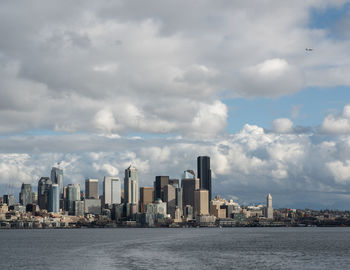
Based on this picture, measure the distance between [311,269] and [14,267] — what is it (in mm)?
69355

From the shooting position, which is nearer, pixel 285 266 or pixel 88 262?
pixel 285 266

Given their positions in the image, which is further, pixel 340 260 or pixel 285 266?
pixel 340 260

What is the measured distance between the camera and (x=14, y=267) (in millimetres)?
139375

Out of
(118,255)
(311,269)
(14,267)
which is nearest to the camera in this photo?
(311,269)

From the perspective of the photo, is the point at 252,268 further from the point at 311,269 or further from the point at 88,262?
the point at 88,262

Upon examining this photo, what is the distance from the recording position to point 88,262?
145 meters

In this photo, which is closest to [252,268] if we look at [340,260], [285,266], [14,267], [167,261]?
[285,266]

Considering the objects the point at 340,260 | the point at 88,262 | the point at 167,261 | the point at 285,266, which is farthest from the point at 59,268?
the point at 340,260

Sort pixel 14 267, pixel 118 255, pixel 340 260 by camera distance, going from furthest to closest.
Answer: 1. pixel 118 255
2. pixel 340 260
3. pixel 14 267

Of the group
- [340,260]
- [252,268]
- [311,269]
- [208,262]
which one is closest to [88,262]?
[208,262]

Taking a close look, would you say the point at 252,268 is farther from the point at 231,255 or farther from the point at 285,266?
the point at 231,255

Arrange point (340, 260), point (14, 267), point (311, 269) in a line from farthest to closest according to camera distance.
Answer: point (340, 260) < point (14, 267) < point (311, 269)

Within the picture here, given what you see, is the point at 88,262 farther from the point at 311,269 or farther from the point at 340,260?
the point at 340,260

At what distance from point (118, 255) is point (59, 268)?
111 ft
